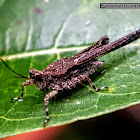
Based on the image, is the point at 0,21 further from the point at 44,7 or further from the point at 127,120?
the point at 127,120

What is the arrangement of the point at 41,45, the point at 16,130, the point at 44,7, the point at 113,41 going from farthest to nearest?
the point at 44,7, the point at 41,45, the point at 113,41, the point at 16,130

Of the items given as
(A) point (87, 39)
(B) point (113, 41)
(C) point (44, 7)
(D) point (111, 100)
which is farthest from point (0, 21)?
(D) point (111, 100)

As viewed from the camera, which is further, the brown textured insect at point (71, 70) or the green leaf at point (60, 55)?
the brown textured insect at point (71, 70)

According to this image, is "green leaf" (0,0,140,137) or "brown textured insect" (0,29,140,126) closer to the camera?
"green leaf" (0,0,140,137)
